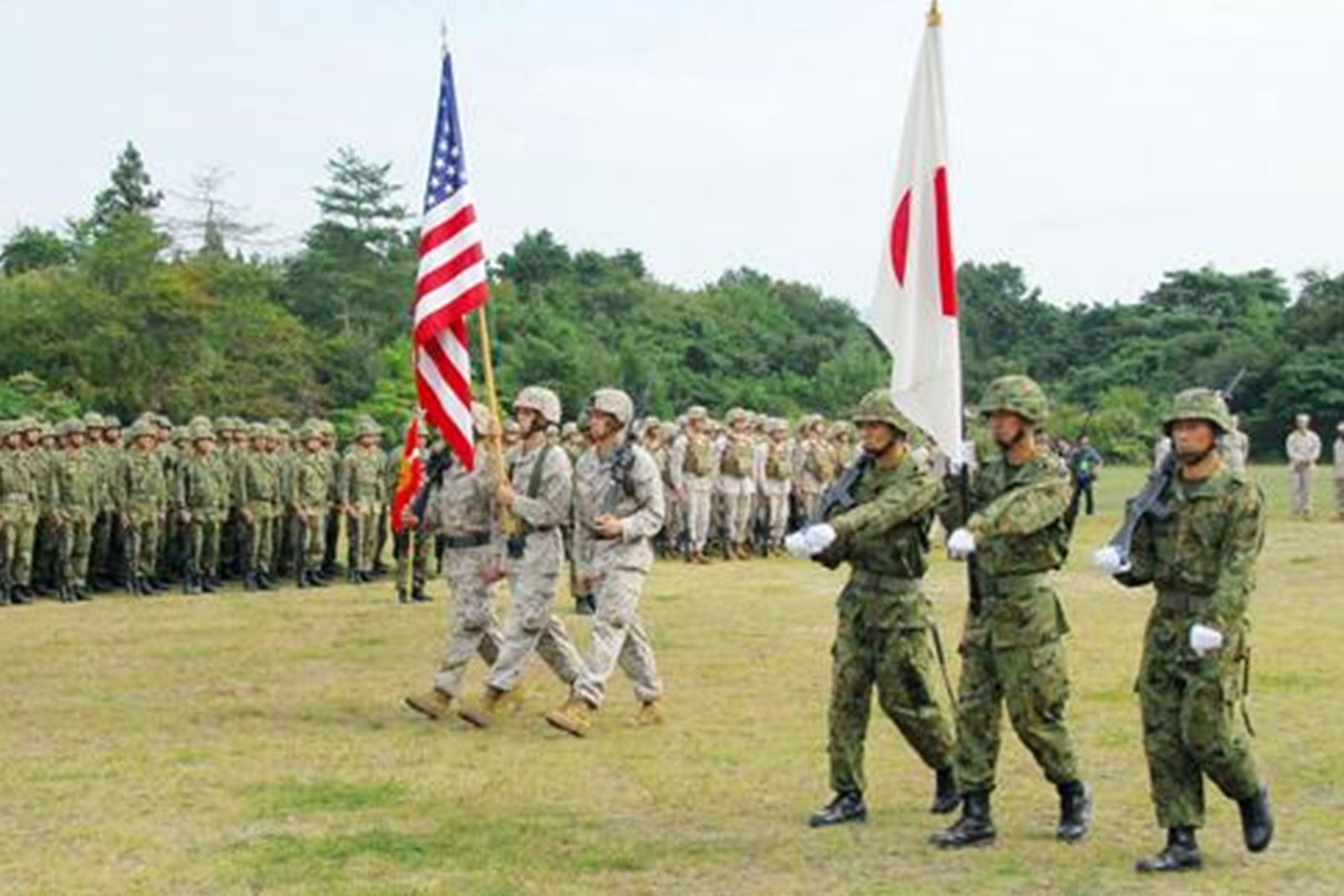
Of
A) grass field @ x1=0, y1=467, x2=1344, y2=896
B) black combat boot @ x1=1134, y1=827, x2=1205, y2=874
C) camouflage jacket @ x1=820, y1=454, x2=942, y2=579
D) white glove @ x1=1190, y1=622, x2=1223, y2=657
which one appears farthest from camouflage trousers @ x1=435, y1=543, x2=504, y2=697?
white glove @ x1=1190, y1=622, x2=1223, y2=657

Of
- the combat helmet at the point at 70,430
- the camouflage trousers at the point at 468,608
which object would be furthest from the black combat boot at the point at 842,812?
the combat helmet at the point at 70,430

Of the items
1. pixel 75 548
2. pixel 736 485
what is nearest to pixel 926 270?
pixel 75 548

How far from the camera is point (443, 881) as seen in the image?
7371mm

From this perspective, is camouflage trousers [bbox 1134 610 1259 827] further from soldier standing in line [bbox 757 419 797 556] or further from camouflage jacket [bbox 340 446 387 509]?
soldier standing in line [bbox 757 419 797 556]

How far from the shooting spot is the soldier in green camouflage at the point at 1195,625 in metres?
7.27

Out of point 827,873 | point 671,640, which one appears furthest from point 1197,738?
point 671,640

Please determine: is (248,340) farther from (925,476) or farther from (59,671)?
(925,476)

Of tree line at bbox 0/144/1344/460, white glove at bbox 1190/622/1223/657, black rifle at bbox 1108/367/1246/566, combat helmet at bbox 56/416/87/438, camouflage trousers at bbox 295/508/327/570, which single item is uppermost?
tree line at bbox 0/144/1344/460

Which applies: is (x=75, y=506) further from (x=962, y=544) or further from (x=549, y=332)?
(x=549, y=332)

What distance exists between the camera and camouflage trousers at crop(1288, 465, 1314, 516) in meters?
32.2

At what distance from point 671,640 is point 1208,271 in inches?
2407

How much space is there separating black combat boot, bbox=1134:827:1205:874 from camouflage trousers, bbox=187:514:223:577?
1409cm

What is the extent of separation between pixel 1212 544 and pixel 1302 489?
1049 inches

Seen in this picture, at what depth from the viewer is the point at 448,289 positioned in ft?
35.9
